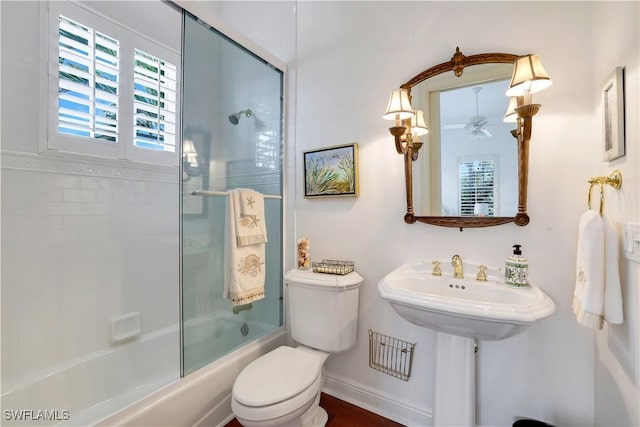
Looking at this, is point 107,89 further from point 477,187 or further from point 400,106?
point 477,187

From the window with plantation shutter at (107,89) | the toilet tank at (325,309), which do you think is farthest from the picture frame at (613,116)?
the window with plantation shutter at (107,89)

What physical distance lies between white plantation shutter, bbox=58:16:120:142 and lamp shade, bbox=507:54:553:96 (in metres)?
2.18

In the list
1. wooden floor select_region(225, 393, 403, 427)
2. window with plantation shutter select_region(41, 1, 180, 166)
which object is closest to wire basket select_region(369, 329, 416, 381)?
wooden floor select_region(225, 393, 403, 427)

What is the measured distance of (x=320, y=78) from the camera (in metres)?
1.84

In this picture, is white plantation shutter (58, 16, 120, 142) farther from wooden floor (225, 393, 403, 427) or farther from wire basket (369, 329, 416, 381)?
wire basket (369, 329, 416, 381)

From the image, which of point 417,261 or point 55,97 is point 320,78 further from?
point 55,97

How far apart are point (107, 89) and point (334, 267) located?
177cm

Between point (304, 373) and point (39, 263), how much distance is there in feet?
4.98

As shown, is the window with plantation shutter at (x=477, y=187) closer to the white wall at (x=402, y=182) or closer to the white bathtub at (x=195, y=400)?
the white wall at (x=402, y=182)

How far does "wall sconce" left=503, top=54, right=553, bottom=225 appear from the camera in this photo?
41.8 inches

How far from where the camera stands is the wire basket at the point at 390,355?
1.50 metres

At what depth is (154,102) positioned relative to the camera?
1.89m

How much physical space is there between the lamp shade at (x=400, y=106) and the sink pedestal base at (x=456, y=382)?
1.07m

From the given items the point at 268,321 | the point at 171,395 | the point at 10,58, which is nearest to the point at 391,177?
the point at 268,321
